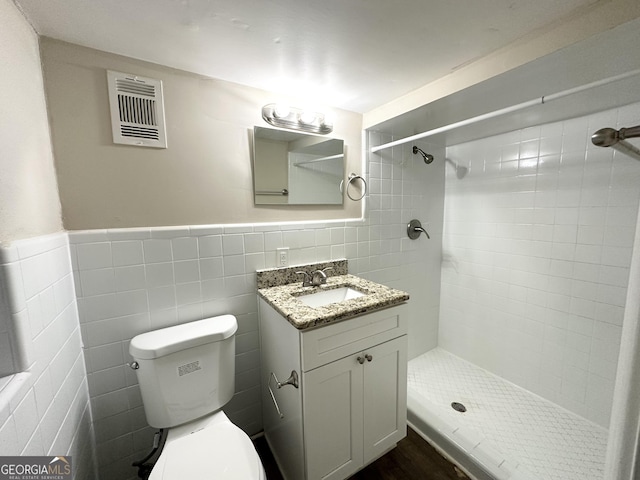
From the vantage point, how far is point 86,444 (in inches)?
40.7

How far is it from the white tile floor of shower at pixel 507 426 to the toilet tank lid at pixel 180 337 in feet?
4.35

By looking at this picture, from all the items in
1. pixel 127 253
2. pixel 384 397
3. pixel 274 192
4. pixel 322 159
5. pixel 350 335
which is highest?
pixel 322 159

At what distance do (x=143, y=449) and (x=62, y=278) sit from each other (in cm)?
93

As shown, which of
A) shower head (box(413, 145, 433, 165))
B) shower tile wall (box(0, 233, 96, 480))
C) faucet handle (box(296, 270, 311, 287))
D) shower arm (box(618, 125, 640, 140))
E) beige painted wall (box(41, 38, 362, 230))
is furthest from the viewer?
shower head (box(413, 145, 433, 165))

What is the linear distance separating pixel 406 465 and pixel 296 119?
1999mm

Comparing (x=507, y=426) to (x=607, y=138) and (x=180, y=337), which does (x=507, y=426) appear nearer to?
(x=607, y=138)

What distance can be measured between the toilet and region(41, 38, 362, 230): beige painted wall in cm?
54

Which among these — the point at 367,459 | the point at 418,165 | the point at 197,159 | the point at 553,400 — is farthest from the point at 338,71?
the point at 553,400

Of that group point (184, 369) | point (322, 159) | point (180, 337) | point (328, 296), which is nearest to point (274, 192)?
point (322, 159)

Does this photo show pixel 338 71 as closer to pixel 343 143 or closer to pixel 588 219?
pixel 343 143

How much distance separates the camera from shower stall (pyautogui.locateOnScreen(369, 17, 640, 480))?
4.45 feet

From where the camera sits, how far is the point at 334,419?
3.64ft

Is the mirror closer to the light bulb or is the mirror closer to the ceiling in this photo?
the light bulb

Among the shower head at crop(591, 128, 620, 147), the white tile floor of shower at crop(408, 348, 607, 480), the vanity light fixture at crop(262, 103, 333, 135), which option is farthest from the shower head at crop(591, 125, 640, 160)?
the white tile floor of shower at crop(408, 348, 607, 480)
